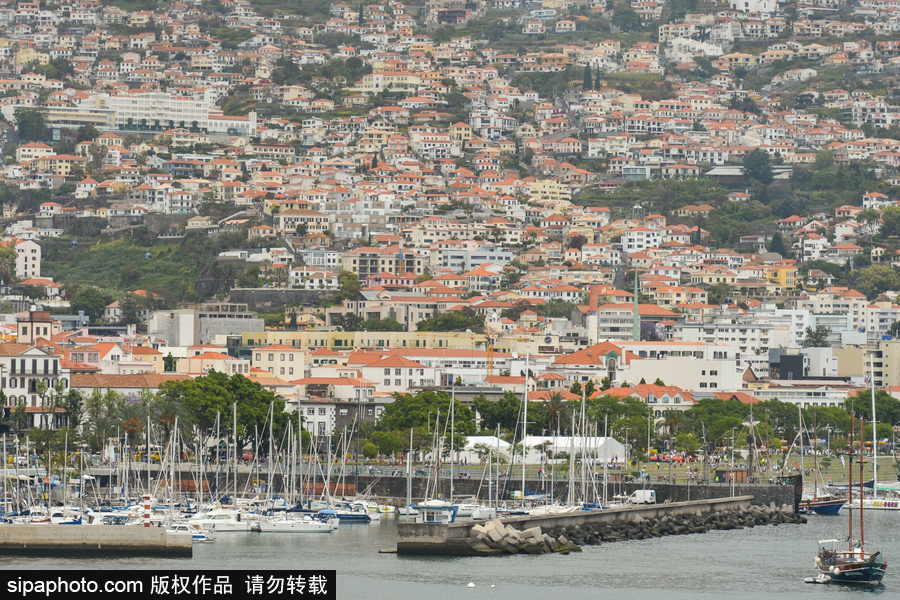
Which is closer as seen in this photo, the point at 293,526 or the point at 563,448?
the point at 293,526

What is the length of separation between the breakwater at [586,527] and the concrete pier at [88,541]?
698 cm

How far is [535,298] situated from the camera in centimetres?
13338

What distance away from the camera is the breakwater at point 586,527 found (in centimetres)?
5456

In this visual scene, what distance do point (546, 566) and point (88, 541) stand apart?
13.1 m

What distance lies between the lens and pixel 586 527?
60.9 metres

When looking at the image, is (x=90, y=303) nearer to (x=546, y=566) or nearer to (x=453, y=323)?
(x=453, y=323)

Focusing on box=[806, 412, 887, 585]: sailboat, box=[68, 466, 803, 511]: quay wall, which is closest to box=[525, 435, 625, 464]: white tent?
box=[68, 466, 803, 511]: quay wall

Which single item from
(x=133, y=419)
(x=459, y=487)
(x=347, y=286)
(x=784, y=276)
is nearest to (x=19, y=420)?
(x=133, y=419)

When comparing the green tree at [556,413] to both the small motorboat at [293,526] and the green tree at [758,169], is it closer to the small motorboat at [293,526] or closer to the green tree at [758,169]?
the small motorboat at [293,526]

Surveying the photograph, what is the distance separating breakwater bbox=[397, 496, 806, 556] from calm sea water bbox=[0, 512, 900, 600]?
577 millimetres

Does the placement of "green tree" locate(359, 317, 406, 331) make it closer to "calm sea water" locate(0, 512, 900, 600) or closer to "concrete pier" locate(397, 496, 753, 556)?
"concrete pier" locate(397, 496, 753, 556)

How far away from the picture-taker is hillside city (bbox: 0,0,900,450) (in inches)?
3971

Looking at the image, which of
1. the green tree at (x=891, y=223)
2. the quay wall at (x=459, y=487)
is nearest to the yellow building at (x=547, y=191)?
the green tree at (x=891, y=223)

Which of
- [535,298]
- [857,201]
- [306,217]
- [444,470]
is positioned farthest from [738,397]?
[857,201]
